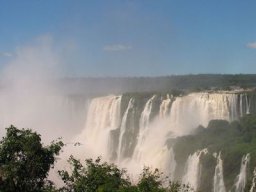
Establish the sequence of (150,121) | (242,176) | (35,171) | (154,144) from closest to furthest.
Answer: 1. (35,171)
2. (242,176)
3. (154,144)
4. (150,121)

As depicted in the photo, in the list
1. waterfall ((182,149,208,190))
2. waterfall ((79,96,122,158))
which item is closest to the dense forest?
waterfall ((182,149,208,190))

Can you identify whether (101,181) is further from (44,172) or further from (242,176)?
(242,176)

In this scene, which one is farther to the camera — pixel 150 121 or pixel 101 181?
pixel 150 121

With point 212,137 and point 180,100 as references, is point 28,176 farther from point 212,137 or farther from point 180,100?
point 180,100

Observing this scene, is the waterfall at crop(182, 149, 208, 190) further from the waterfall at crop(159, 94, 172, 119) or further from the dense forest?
the dense forest

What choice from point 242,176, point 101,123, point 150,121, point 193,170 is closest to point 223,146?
point 193,170

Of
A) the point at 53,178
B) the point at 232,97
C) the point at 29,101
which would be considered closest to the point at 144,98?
the point at 232,97
